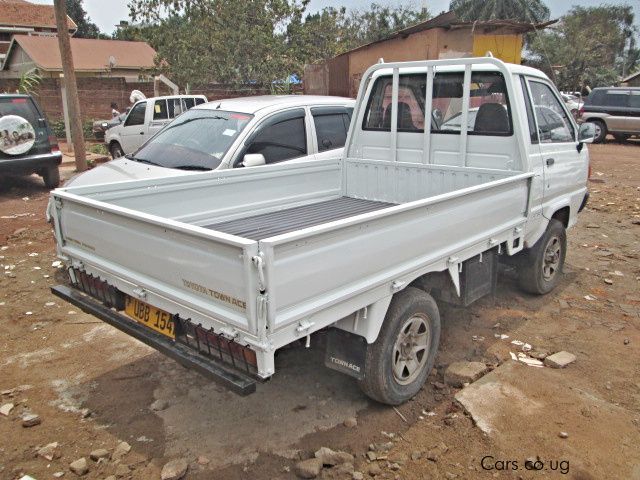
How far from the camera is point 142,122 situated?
40.9ft

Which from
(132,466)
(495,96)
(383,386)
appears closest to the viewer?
(132,466)

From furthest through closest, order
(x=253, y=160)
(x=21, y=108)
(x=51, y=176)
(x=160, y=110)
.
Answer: (x=160, y=110) < (x=51, y=176) < (x=21, y=108) < (x=253, y=160)

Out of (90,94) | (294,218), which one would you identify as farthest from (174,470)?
(90,94)

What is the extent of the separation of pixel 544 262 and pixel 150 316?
12.3ft

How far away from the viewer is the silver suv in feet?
56.6

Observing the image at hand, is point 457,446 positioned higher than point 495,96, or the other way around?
point 495,96

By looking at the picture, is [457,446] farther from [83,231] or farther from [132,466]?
[83,231]

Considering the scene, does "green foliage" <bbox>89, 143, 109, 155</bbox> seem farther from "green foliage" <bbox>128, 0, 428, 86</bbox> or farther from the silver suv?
the silver suv

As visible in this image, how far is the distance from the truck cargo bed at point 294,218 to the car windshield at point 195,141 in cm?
137

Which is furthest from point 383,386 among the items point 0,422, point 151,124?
point 151,124

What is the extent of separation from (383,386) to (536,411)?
1017 millimetres

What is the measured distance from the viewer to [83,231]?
3412 mm

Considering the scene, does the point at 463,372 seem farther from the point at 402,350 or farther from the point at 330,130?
the point at 330,130

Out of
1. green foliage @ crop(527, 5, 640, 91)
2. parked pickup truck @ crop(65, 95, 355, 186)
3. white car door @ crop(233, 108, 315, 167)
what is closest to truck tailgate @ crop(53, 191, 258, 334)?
parked pickup truck @ crop(65, 95, 355, 186)
